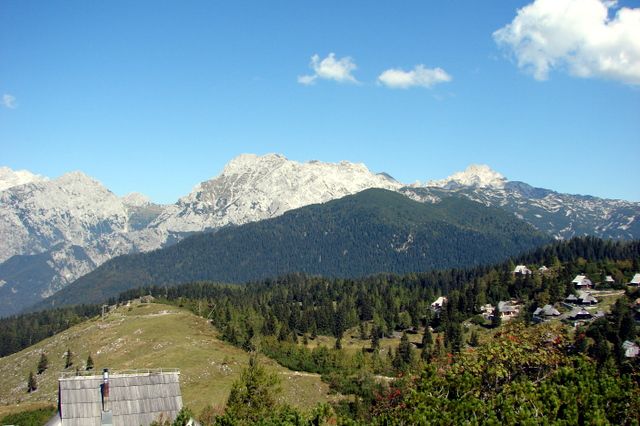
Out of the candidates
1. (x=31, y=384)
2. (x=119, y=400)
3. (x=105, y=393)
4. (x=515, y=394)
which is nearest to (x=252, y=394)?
(x=119, y=400)

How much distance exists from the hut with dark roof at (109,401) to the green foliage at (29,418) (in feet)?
168

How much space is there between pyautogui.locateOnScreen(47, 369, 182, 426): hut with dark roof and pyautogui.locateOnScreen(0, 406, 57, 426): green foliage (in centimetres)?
5124

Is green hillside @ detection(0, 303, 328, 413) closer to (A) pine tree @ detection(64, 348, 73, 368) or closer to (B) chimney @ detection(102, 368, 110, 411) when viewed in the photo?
(A) pine tree @ detection(64, 348, 73, 368)

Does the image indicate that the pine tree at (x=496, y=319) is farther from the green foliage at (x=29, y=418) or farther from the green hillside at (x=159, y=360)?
the green foliage at (x=29, y=418)

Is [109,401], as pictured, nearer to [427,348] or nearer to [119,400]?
[119,400]

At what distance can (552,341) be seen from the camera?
52.9 meters

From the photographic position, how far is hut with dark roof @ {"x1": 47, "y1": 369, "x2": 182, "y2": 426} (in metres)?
50.1

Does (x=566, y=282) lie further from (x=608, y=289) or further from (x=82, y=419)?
(x=82, y=419)

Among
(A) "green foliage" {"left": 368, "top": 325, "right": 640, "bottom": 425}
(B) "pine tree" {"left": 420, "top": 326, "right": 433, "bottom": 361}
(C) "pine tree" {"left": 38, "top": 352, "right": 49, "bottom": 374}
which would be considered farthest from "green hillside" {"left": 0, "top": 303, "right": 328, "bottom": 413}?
(A) "green foliage" {"left": 368, "top": 325, "right": 640, "bottom": 425}

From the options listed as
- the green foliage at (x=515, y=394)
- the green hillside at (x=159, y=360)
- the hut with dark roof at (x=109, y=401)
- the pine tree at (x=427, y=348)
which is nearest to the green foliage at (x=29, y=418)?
the green hillside at (x=159, y=360)

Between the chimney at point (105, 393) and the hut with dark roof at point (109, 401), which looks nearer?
the hut with dark roof at point (109, 401)

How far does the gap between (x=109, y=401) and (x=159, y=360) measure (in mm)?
88625

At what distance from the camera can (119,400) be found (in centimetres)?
5116

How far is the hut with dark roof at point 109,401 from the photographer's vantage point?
50.1 m
